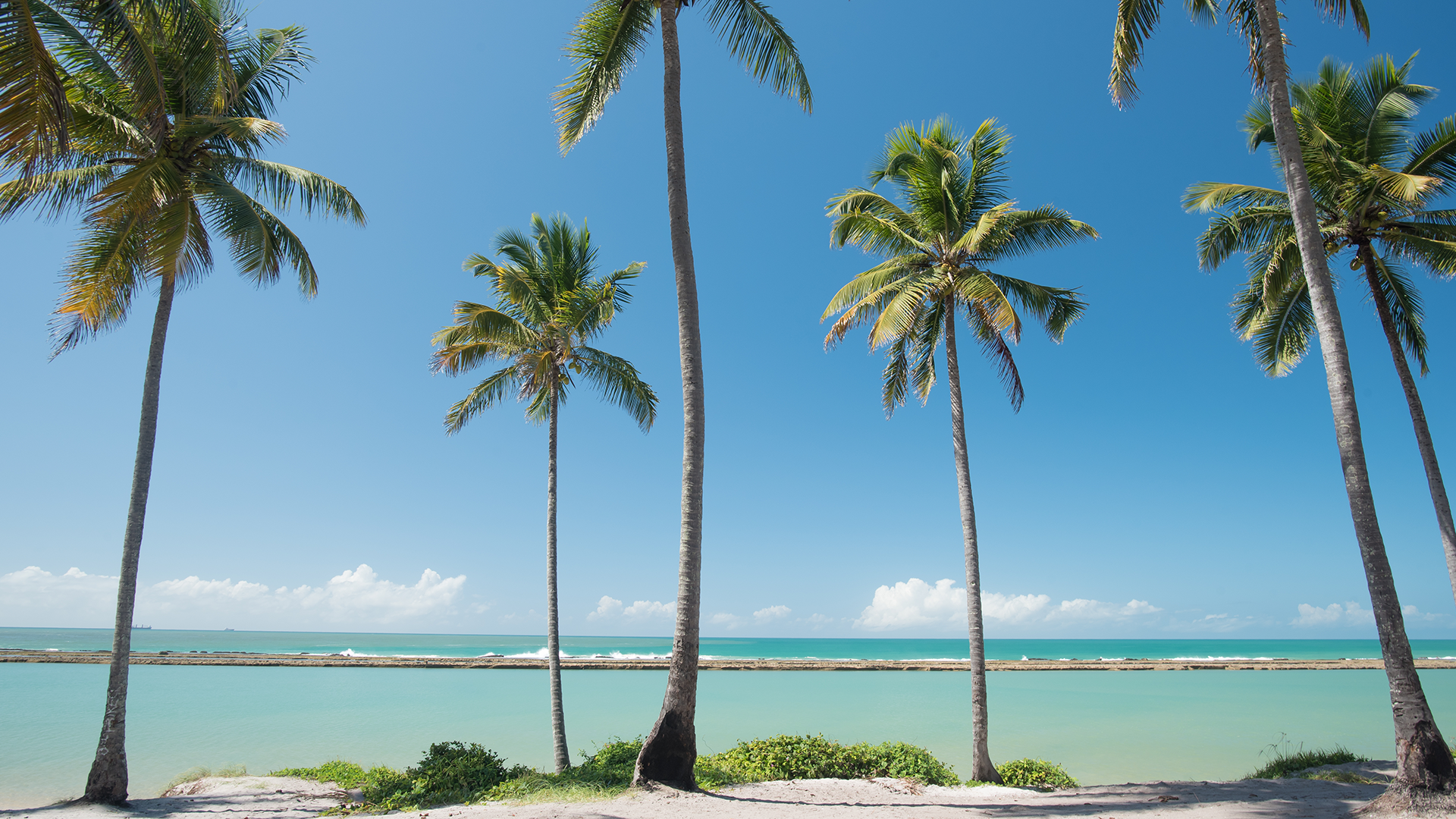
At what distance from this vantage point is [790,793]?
330 inches

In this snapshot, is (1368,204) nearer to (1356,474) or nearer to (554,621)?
(1356,474)

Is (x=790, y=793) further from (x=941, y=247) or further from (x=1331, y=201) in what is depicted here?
(x=1331, y=201)

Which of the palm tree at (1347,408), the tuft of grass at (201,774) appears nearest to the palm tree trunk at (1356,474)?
the palm tree at (1347,408)

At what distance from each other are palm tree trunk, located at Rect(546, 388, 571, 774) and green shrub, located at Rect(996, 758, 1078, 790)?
7570 mm

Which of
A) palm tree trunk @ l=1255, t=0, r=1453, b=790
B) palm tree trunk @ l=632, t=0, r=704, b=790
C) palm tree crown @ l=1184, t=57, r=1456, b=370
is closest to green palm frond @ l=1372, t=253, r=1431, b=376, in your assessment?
palm tree crown @ l=1184, t=57, r=1456, b=370

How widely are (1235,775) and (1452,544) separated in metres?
5.46

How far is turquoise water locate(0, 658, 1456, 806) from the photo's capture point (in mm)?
14242

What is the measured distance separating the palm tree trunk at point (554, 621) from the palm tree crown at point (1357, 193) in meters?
12.8

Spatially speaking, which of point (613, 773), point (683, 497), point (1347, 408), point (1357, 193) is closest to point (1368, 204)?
point (1357, 193)

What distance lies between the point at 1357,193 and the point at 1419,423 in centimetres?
390

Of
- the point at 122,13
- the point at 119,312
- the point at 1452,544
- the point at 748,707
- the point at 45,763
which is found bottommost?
the point at 748,707

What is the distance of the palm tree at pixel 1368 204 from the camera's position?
11031 mm

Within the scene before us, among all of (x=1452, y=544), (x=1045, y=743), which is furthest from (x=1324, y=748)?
(x=1452, y=544)

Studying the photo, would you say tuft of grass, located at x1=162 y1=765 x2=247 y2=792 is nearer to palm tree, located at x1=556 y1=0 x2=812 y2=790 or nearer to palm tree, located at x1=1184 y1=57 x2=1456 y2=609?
palm tree, located at x1=556 y1=0 x2=812 y2=790
